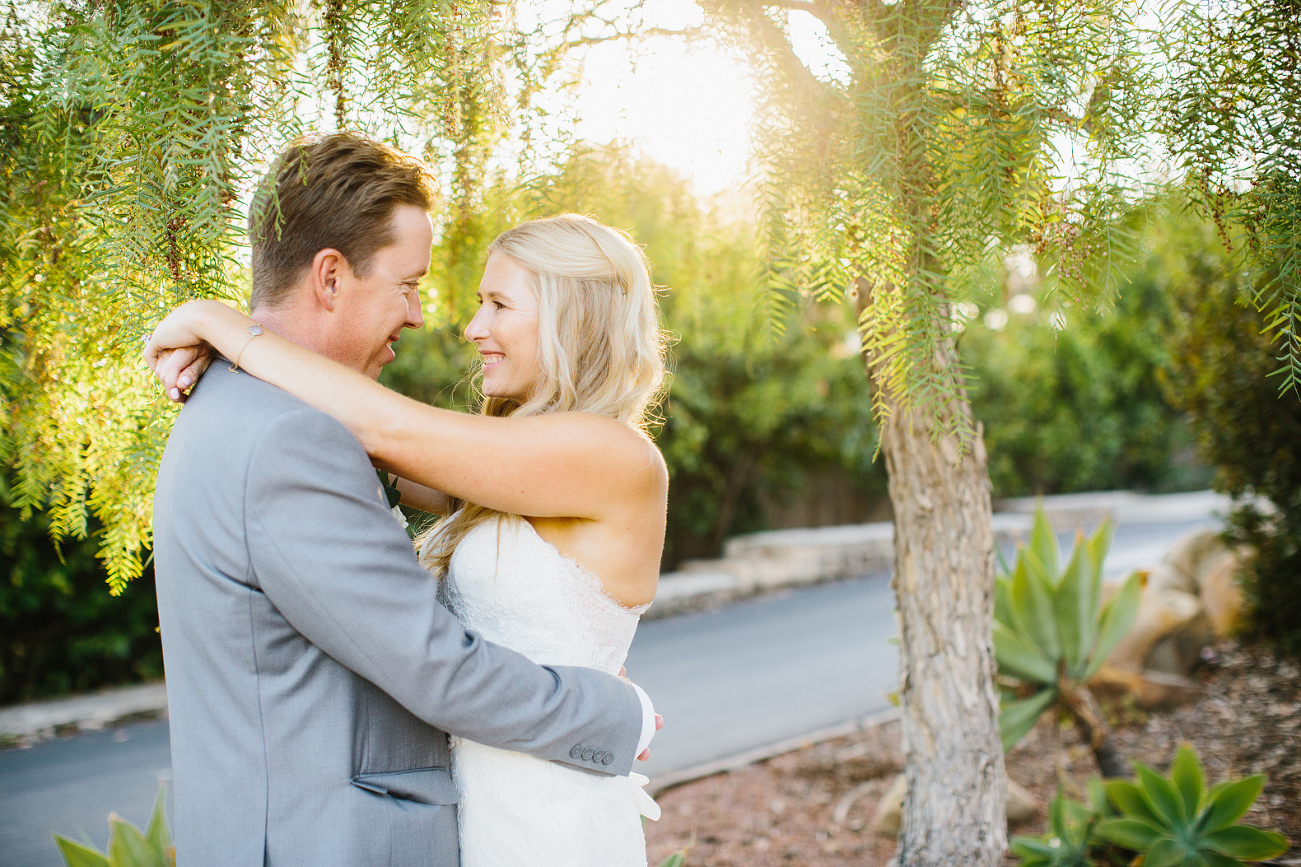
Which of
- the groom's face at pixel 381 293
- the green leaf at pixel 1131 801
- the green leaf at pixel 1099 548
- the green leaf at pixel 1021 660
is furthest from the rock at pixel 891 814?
the groom's face at pixel 381 293

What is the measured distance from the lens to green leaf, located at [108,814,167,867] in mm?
2582

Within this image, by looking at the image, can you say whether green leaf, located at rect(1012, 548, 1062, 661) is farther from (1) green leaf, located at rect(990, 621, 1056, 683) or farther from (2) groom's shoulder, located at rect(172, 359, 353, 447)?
(2) groom's shoulder, located at rect(172, 359, 353, 447)

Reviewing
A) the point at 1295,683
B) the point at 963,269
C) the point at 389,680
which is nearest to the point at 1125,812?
the point at 963,269

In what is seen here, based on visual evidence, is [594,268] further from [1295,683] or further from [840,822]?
[1295,683]

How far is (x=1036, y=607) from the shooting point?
4281mm

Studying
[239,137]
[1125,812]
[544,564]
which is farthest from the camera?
[1125,812]

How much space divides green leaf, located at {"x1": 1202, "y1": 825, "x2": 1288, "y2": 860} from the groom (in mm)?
2571

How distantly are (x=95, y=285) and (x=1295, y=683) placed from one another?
6.91 meters

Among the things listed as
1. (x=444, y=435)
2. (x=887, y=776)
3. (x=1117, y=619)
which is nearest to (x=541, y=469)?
(x=444, y=435)

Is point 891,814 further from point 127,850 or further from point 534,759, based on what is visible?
point 127,850

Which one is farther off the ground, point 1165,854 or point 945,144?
point 945,144

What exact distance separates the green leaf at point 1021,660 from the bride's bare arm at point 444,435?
3.11 metres

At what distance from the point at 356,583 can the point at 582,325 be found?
2.70 ft

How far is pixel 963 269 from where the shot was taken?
5.56 ft
